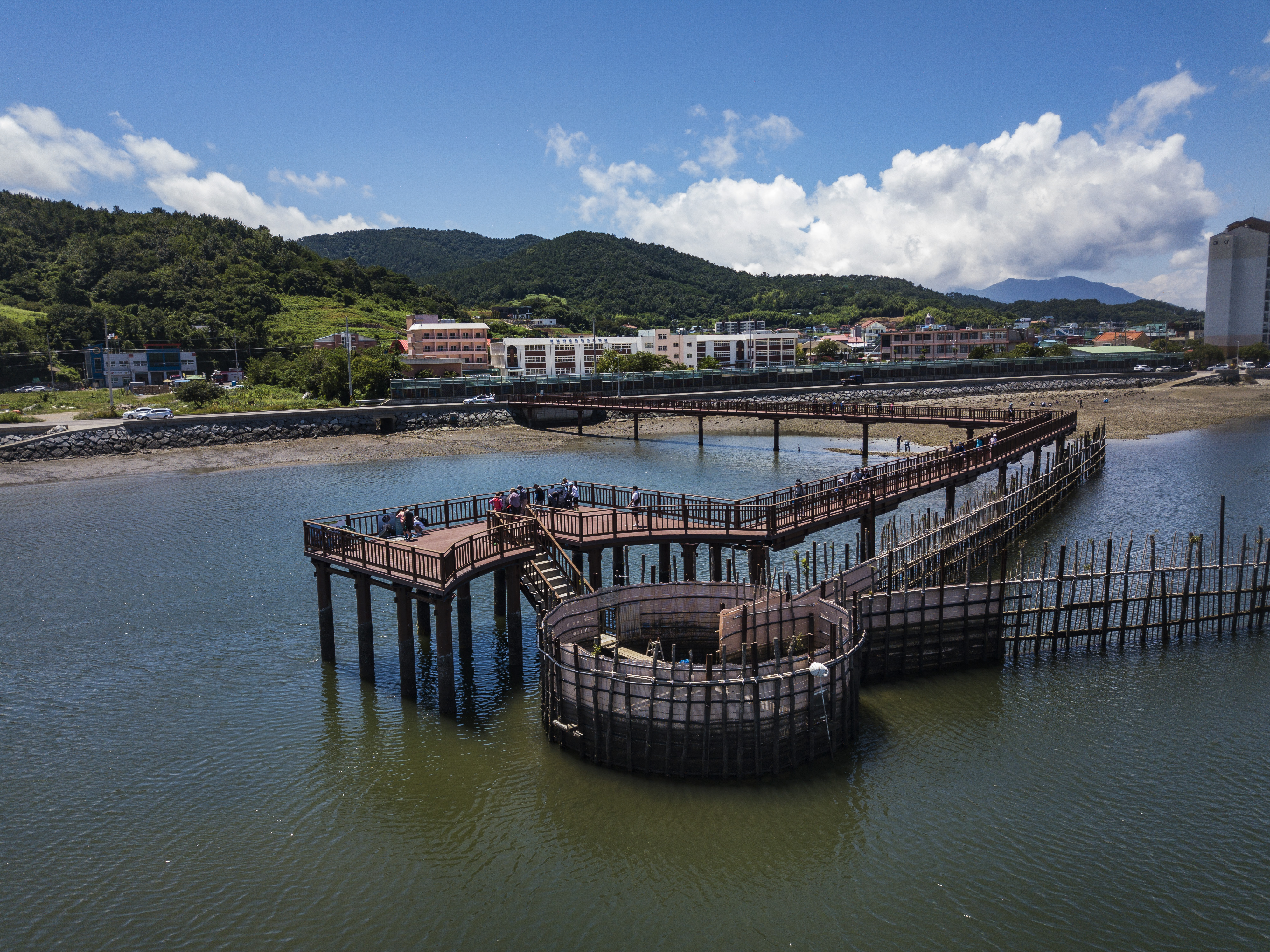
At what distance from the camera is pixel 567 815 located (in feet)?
60.5

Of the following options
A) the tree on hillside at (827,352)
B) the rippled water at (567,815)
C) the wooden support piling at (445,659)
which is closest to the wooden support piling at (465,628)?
the rippled water at (567,815)

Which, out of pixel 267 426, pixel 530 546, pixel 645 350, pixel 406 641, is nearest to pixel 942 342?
pixel 645 350

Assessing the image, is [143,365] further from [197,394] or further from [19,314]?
[197,394]

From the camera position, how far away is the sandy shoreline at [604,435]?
72.7 m

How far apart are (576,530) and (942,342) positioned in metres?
177

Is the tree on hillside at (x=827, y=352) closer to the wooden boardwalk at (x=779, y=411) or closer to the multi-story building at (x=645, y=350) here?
the multi-story building at (x=645, y=350)

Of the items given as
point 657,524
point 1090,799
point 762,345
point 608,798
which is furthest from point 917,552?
point 762,345

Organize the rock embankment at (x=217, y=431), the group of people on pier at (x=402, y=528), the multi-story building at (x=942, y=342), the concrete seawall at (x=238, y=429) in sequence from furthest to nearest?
the multi-story building at (x=942, y=342) → the concrete seawall at (x=238, y=429) → the rock embankment at (x=217, y=431) → the group of people on pier at (x=402, y=528)

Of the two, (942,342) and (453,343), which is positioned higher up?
(453,343)

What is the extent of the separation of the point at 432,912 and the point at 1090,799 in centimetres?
1500

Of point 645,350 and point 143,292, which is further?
point 645,350

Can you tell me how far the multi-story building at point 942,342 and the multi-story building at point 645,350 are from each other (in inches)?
1062

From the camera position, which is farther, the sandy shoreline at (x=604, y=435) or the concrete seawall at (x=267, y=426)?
the concrete seawall at (x=267, y=426)

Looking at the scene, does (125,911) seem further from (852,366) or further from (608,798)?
(852,366)
